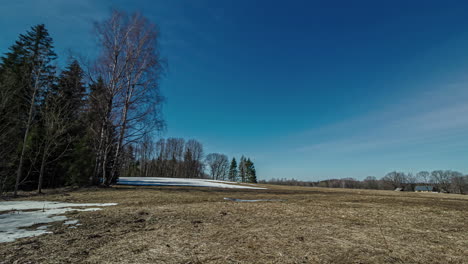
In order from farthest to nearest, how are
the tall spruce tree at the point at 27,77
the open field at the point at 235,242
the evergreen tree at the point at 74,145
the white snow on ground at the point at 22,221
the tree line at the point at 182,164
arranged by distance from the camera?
the tree line at the point at 182,164, the evergreen tree at the point at 74,145, the tall spruce tree at the point at 27,77, the white snow on ground at the point at 22,221, the open field at the point at 235,242

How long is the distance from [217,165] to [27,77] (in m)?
64.4

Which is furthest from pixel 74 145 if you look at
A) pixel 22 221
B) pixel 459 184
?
pixel 459 184

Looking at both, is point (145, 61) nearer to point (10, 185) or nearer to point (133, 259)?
point (10, 185)

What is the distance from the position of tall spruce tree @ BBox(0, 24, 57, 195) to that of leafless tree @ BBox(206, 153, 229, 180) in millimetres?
60005

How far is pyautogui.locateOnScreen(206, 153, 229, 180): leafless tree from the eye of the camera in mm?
73750

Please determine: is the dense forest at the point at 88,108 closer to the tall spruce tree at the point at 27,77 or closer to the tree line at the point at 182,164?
the tall spruce tree at the point at 27,77

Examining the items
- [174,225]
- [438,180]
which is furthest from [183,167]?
[438,180]

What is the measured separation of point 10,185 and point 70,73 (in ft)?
26.0

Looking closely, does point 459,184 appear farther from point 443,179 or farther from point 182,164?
point 182,164

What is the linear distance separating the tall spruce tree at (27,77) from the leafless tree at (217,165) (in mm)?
60005

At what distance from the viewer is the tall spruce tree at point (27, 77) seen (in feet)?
36.6

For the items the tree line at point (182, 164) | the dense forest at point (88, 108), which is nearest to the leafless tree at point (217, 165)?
the tree line at point (182, 164)

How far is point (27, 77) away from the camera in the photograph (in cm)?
1208

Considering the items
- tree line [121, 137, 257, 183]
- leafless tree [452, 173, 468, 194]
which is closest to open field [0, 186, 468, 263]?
tree line [121, 137, 257, 183]
